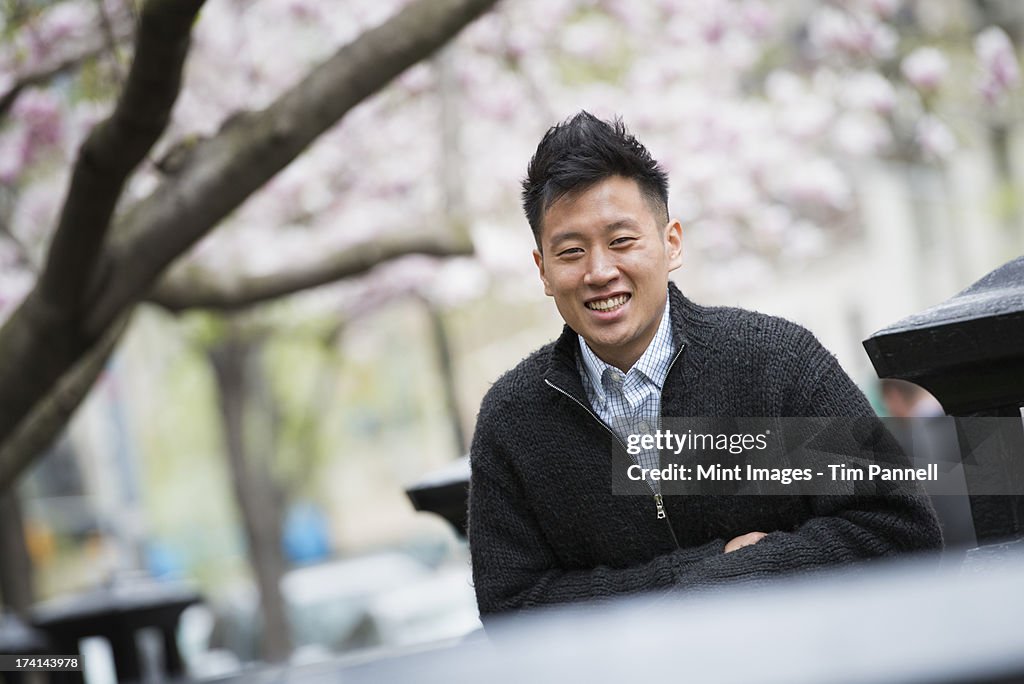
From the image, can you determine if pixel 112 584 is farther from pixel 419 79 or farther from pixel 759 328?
pixel 419 79

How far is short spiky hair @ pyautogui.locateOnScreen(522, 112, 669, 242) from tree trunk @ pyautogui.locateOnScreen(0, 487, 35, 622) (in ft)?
28.6

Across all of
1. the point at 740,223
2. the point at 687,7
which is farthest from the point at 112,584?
the point at 740,223

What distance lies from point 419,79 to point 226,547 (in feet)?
101

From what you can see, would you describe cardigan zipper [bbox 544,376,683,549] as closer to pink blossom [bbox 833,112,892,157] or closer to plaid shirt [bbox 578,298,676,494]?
plaid shirt [bbox 578,298,676,494]

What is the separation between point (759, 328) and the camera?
8.84 feet

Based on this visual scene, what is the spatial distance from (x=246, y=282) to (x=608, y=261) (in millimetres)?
4812

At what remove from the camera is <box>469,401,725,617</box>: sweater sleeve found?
103 inches

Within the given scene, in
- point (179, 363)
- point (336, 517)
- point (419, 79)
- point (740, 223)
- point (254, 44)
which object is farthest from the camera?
point (336, 517)

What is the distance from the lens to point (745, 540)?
2588mm

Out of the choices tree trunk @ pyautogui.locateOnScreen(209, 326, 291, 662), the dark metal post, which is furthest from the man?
tree trunk @ pyautogui.locateOnScreen(209, 326, 291, 662)

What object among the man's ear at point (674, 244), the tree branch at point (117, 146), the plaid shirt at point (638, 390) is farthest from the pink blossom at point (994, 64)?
the plaid shirt at point (638, 390)

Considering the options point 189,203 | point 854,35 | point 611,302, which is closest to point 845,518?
point 611,302

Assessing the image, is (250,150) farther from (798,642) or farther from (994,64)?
(994,64)

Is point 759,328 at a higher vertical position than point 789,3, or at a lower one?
lower
